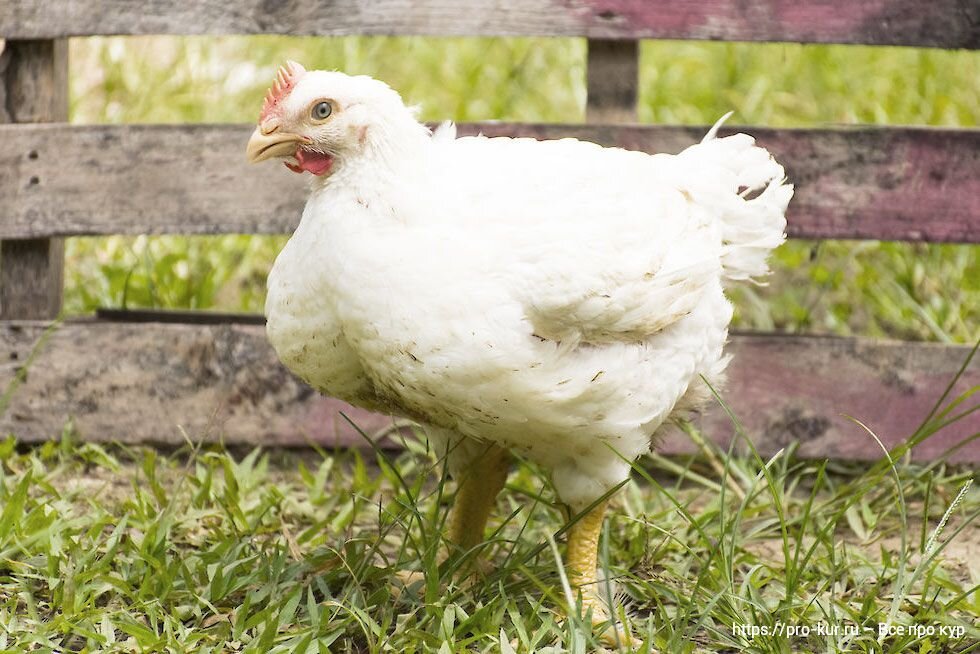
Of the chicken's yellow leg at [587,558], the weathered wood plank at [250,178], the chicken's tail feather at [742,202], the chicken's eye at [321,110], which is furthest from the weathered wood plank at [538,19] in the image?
the chicken's yellow leg at [587,558]

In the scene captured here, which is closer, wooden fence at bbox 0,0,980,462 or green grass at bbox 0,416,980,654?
green grass at bbox 0,416,980,654

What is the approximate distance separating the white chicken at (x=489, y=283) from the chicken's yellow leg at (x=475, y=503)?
245 mm

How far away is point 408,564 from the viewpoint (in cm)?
298

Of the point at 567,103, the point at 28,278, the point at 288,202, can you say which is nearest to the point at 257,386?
the point at 288,202

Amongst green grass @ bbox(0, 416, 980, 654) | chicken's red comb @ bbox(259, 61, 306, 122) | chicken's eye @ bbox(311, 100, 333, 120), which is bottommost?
green grass @ bbox(0, 416, 980, 654)

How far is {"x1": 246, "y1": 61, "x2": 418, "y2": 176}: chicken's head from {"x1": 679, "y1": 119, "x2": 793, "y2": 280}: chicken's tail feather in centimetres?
85

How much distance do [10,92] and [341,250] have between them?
5.52ft

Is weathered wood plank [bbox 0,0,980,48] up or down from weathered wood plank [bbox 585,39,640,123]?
up

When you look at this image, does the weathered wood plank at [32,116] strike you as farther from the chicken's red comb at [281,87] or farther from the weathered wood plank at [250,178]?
the chicken's red comb at [281,87]

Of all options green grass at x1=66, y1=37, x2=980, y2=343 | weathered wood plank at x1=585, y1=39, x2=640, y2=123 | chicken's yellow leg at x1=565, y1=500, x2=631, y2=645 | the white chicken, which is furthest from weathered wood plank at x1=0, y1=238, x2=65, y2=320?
chicken's yellow leg at x1=565, y1=500, x2=631, y2=645

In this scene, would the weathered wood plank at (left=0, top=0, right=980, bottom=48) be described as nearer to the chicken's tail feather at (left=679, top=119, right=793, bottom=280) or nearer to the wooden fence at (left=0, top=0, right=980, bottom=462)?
the wooden fence at (left=0, top=0, right=980, bottom=462)

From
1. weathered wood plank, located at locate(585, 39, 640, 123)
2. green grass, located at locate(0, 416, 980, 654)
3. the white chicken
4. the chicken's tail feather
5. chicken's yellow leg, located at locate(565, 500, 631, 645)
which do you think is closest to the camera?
the white chicken

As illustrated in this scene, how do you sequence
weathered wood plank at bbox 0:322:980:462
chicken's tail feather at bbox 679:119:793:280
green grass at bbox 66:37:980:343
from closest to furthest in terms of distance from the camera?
chicken's tail feather at bbox 679:119:793:280 < weathered wood plank at bbox 0:322:980:462 < green grass at bbox 66:37:980:343

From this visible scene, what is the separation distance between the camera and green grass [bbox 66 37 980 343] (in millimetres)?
4344
